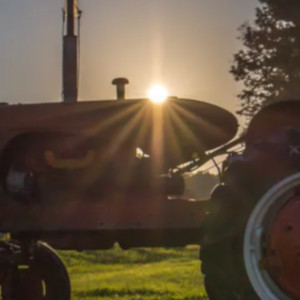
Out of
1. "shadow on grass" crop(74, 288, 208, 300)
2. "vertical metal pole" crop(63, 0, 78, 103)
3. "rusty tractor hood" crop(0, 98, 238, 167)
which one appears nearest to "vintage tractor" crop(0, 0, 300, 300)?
"rusty tractor hood" crop(0, 98, 238, 167)

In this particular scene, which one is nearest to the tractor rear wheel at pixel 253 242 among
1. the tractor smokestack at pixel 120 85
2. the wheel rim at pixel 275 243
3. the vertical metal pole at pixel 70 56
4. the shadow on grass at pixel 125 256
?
the wheel rim at pixel 275 243

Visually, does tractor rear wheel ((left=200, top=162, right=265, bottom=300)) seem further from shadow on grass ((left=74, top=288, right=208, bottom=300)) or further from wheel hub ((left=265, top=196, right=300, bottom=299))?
shadow on grass ((left=74, top=288, right=208, bottom=300))

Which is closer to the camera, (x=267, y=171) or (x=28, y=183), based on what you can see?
(x=267, y=171)

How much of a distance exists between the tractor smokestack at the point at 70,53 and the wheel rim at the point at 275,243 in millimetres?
3256

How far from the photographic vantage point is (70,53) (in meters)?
8.39

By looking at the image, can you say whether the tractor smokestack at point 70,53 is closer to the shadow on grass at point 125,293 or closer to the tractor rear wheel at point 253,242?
the tractor rear wheel at point 253,242

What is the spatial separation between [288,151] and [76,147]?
142 centimetres

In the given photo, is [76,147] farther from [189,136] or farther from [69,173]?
[189,136]

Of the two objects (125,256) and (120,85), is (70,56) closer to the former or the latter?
(120,85)

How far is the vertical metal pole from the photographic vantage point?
26.7 ft

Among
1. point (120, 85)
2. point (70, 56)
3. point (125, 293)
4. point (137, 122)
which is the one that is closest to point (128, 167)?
point (137, 122)

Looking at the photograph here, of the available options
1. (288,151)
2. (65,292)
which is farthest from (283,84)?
(288,151)

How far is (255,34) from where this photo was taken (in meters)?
28.6

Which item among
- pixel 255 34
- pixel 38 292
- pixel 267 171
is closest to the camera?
pixel 267 171
